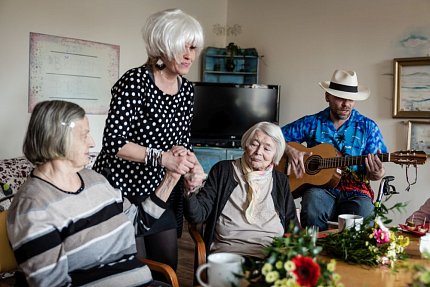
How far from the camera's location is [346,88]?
3.33 m

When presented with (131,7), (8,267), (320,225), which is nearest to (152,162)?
(8,267)

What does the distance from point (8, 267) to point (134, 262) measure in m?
0.43

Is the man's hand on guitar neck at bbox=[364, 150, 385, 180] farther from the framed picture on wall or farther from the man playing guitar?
the framed picture on wall

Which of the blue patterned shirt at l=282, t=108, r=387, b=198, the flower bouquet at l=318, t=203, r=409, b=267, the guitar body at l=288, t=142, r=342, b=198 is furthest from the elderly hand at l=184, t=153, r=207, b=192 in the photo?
the blue patterned shirt at l=282, t=108, r=387, b=198

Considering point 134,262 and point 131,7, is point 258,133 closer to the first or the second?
point 134,262

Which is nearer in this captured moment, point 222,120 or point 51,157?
point 51,157

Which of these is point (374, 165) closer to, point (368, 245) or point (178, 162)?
point (368, 245)

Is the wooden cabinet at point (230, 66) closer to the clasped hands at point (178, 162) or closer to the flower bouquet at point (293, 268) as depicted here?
the clasped hands at point (178, 162)

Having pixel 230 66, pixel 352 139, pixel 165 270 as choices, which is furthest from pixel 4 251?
pixel 230 66

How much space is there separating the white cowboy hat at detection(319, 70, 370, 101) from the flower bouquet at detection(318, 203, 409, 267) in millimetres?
1396

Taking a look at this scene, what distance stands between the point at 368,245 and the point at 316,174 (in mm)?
1413

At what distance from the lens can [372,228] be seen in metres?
1.90

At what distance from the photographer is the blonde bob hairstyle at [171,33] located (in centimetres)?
204

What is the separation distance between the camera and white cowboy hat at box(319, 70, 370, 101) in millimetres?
3225
